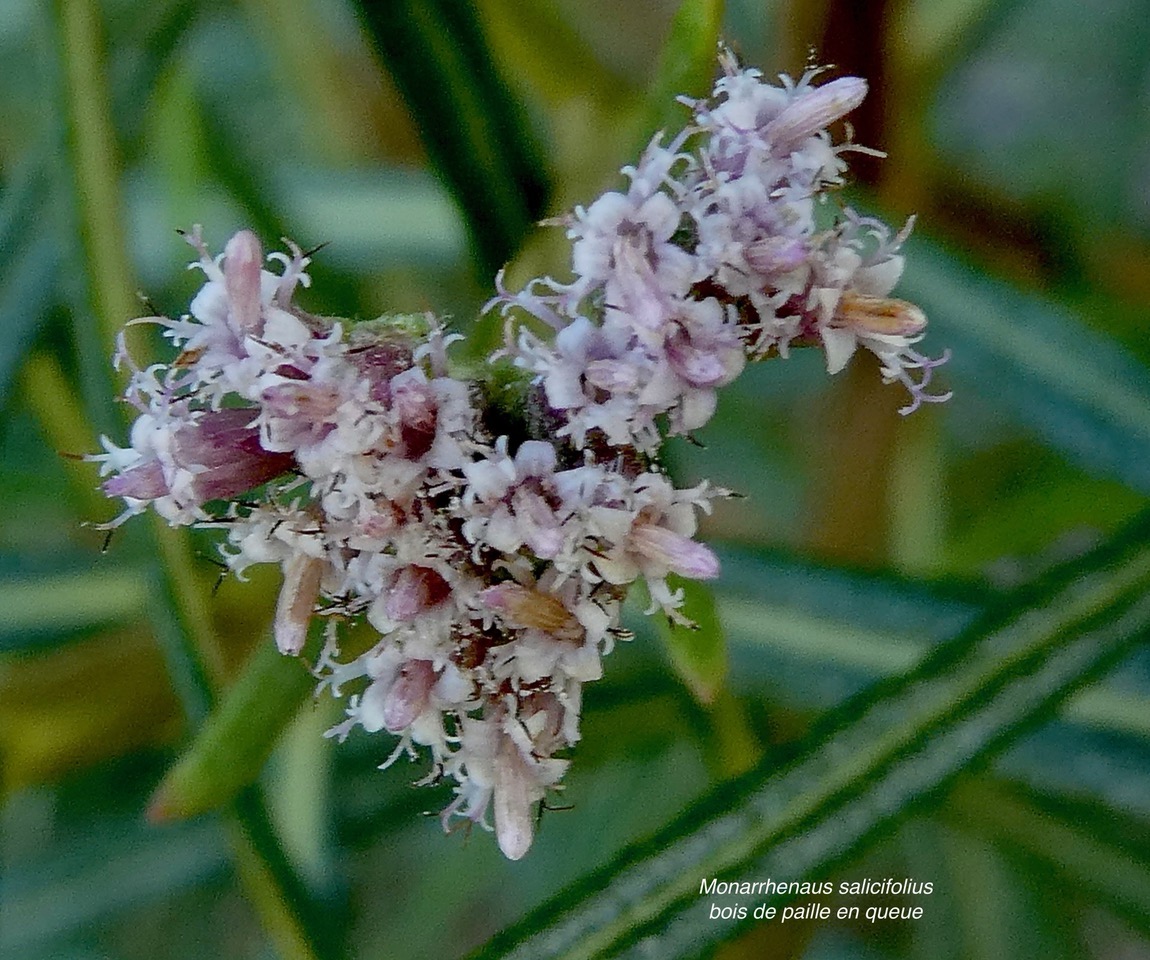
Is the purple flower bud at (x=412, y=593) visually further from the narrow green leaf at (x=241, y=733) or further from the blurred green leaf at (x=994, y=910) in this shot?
the blurred green leaf at (x=994, y=910)

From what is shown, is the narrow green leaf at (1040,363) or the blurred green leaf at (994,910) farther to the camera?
the blurred green leaf at (994,910)

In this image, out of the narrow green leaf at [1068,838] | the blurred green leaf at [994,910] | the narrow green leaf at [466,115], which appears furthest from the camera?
the blurred green leaf at [994,910]

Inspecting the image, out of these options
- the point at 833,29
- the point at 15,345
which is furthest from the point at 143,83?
the point at 833,29

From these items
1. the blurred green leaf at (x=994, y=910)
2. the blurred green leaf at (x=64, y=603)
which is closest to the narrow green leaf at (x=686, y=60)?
the blurred green leaf at (x=64, y=603)

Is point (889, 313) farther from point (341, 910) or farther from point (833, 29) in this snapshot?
point (341, 910)

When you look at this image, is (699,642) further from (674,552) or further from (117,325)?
(117,325)
